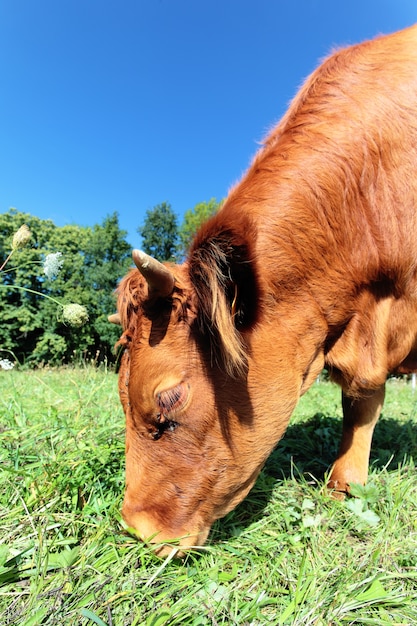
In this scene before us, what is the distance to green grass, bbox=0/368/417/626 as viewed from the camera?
5.36 ft

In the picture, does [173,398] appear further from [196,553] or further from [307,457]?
[307,457]

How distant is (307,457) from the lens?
3.44 m

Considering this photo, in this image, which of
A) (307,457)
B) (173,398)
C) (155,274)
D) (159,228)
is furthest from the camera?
(159,228)

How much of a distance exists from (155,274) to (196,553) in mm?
1496

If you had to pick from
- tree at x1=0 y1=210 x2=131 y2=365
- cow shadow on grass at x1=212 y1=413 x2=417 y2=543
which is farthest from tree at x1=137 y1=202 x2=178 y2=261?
cow shadow on grass at x1=212 y1=413 x2=417 y2=543

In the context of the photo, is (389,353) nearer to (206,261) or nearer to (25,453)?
(206,261)

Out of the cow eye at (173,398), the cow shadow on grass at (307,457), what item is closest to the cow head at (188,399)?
the cow eye at (173,398)

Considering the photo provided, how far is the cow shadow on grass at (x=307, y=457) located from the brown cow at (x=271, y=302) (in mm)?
304

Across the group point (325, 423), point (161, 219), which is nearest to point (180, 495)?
point (325, 423)

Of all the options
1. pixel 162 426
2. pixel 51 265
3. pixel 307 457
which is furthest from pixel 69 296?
pixel 162 426

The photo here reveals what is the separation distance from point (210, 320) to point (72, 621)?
4.48ft

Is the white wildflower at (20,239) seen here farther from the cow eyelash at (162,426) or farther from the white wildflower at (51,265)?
the cow eyelash at (162,426)

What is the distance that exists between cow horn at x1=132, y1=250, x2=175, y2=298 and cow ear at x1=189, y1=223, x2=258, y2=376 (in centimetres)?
13

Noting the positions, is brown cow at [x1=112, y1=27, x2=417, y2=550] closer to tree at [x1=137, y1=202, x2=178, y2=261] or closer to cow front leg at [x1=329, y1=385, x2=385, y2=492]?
cow front leg at [x1=329, y1=385, x2=385, y2=492]
